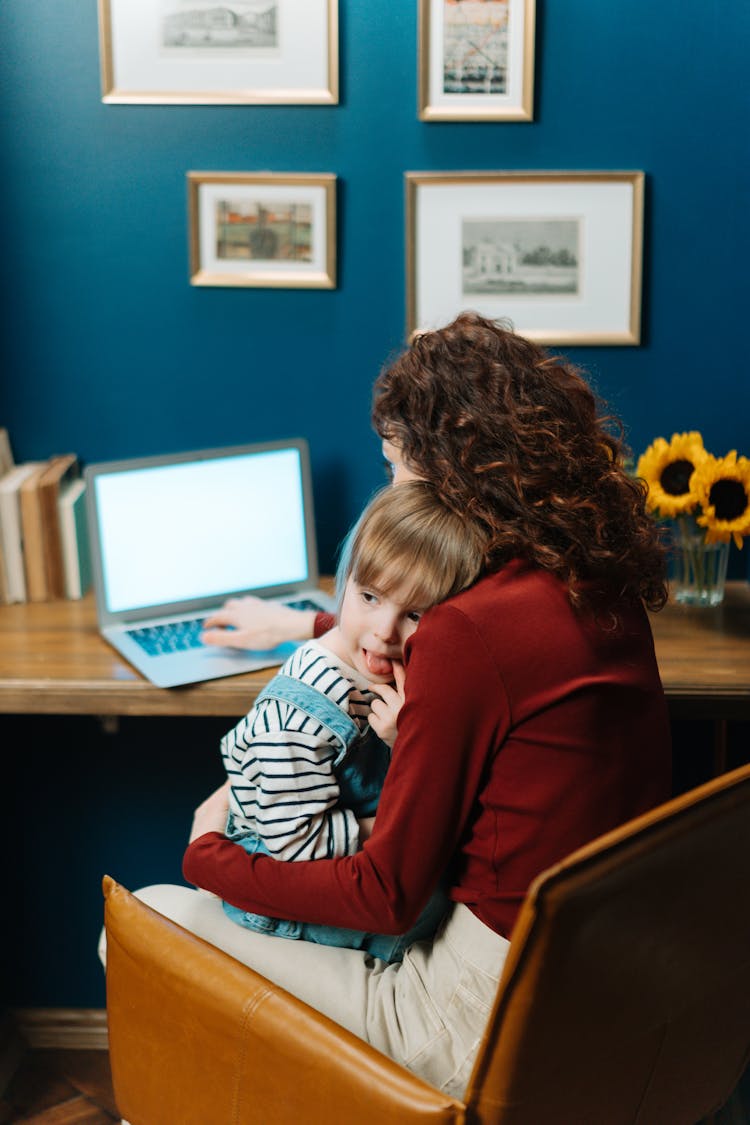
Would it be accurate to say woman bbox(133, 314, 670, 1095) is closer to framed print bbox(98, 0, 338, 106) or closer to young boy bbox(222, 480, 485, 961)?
young boy bbox(222, 480, 485, 961)

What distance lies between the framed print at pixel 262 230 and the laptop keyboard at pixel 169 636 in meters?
0.63

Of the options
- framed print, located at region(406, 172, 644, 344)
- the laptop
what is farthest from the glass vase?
the laptop

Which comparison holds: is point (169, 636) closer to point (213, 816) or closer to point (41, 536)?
point (41, 536)

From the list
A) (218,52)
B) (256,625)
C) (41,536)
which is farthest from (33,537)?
(218,52)

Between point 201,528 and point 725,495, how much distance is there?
35.5 inches

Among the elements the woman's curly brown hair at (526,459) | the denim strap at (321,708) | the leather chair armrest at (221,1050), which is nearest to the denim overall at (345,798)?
the denim strap at (321,708)

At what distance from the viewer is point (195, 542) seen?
84.1 inches

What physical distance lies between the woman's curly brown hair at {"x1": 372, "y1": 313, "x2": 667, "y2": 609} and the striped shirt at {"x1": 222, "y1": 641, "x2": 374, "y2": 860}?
12.1 inches

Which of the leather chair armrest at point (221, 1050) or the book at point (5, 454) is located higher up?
the book at point (5, 454)

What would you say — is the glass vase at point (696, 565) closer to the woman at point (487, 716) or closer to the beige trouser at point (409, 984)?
the woman at point (487, 716)

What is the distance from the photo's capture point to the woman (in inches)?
47.6

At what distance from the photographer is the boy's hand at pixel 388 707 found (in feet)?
4.62

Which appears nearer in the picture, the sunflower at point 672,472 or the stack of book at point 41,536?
the sunflower at point 672,472

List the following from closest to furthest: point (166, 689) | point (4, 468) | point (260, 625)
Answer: point (166, 689)
point (260, 625)
point (4, 468)
